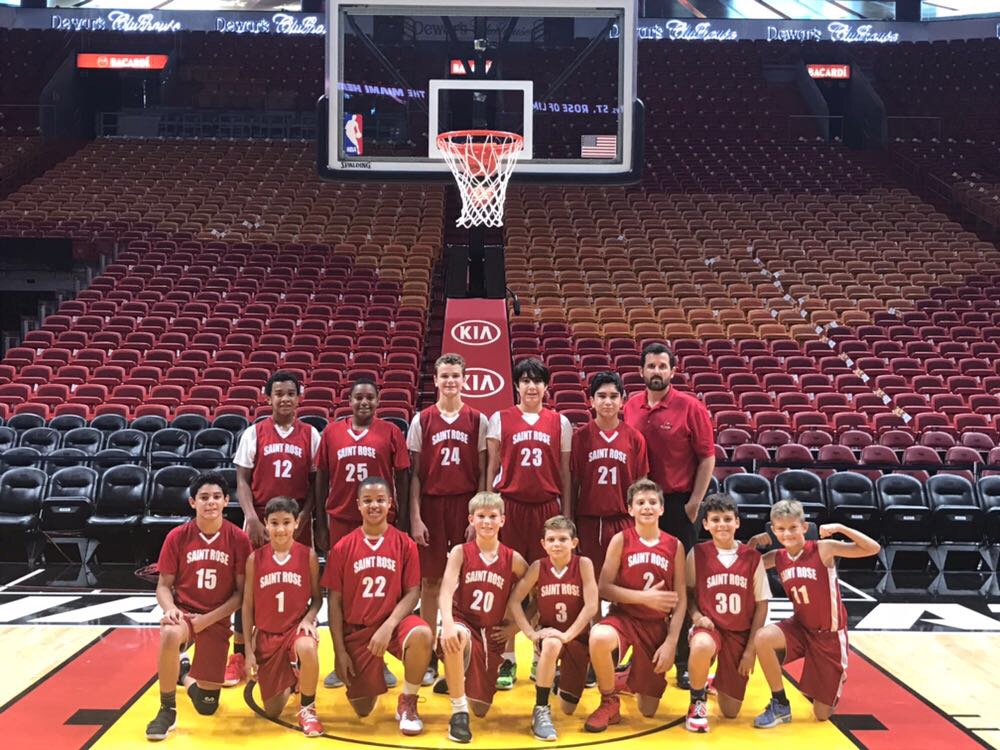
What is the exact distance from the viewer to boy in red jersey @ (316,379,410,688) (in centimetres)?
527

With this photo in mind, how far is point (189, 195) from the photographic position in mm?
16969

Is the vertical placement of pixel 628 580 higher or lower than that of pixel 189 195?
lower

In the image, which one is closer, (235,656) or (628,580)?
(628,580)

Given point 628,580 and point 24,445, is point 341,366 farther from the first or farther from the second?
point 628,580

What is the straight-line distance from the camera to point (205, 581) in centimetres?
496

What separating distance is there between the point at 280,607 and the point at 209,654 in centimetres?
41

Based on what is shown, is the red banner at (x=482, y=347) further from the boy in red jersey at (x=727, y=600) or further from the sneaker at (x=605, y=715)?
the sneaker at (x=605, y=715)

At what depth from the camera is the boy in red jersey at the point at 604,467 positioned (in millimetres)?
5258

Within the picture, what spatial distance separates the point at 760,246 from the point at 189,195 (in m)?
9.20

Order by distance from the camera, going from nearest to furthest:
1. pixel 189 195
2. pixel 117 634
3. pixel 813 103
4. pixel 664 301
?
pixel 117 634
pixel 664 301
pixel 189 195
pixel 813 103

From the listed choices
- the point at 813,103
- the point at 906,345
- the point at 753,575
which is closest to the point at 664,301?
the point at 906,345

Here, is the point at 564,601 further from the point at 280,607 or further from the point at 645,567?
the point at 280,607

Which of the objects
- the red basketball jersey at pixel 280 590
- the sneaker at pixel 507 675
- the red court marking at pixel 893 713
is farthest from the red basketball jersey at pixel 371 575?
the red court marking at pixel 893 713

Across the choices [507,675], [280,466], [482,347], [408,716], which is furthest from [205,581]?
[482,347]
